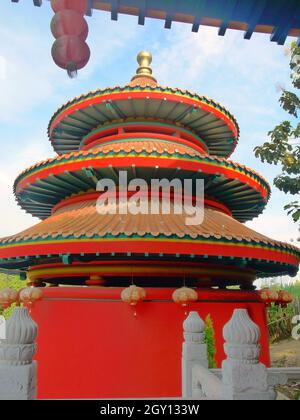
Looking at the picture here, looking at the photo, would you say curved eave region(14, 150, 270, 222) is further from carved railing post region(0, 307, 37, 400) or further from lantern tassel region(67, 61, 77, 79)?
lantern tassel region(67, 61, 77, 79)

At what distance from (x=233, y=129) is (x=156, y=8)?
33.3 ft

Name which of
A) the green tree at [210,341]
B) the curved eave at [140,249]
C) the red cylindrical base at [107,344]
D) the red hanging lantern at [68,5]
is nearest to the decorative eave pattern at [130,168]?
the curved eave at [140,249]

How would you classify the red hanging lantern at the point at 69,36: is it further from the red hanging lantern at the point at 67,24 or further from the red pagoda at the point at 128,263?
the red pagoda at the point at 128,263

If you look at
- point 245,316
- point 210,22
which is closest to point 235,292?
point 245,316

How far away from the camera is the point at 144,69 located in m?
13.2

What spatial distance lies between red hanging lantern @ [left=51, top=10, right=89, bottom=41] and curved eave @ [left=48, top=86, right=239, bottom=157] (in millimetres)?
7626

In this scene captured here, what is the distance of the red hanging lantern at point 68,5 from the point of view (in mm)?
2809

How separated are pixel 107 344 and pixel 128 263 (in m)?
1.81

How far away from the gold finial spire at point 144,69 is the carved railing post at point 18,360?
1064 cm

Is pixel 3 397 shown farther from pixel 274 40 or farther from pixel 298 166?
pixel 298 166

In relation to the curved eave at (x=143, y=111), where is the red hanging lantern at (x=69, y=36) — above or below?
below

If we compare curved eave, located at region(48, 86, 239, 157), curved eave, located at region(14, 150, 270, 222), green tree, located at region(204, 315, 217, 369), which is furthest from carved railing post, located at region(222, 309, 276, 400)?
curved eave, located at region(48, 86, 239, 157)

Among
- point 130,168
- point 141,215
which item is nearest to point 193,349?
point 141,215

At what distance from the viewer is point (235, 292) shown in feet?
27.3
